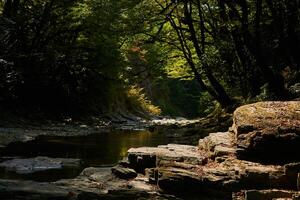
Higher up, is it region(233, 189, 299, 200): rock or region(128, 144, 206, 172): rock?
region(128, 144, 206, 172): rock

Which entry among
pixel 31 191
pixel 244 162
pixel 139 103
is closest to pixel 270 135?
pixel 244 162

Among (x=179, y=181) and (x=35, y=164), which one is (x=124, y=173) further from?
(x=35, y=164)

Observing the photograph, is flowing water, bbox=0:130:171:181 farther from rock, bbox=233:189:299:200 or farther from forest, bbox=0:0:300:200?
rock, bbox=233:189:299:200

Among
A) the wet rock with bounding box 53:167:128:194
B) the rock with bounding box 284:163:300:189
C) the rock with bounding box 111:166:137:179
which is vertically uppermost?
the rock with bounding box 284:163:300:189

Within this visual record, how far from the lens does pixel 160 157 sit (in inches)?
369

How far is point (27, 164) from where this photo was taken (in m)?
10.2

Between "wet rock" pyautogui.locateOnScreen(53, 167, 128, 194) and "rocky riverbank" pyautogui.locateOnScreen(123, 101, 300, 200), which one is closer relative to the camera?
"rocky riverbank" pyautogui.locateOnScreen(123, 101, 300, 200)

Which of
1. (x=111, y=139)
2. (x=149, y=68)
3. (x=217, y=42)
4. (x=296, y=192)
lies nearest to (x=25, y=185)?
(x=296, y=192)

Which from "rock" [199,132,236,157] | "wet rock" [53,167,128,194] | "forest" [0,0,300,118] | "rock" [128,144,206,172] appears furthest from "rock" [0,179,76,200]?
"forest" [0,0,300,118]

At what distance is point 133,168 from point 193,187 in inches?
76.5

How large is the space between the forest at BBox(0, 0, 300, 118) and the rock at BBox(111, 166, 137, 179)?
8.29 meters

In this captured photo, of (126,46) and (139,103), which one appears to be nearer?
(126,46)

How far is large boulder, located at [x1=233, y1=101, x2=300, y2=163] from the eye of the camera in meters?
8.40

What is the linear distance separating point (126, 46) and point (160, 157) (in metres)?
20.0
